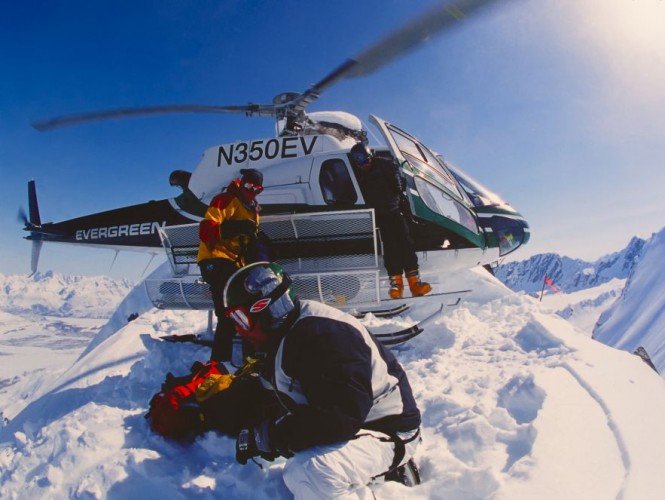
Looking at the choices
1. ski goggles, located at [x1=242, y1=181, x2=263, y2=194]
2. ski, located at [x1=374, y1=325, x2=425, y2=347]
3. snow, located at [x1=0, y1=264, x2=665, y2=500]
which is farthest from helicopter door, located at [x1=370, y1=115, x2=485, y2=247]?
ski goggles, located at [x1=242, y1=181, x2=263, y2=194]

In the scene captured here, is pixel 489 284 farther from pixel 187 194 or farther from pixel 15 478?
pixel 15 478

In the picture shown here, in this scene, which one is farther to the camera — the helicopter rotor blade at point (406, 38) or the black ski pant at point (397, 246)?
the black ski pant at point (397, 246)

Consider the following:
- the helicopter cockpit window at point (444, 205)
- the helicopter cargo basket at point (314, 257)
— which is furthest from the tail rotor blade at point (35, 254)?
the helicopter cockpit window at point (444, 205)

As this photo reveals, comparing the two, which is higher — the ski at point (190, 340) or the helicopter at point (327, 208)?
the helicopter at point (327, 208)

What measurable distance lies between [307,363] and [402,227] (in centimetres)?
379

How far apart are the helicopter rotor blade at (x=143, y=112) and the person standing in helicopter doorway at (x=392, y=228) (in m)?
1.87

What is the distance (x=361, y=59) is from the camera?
4.85 metres

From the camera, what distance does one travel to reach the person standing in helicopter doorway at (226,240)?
15.2 ft

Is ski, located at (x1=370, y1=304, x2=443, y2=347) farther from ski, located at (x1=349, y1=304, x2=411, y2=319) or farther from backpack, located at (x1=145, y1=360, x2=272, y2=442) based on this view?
backpack, located at (x1=145, y1=360, x2=272, y2=442)

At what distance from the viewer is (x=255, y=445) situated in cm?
239

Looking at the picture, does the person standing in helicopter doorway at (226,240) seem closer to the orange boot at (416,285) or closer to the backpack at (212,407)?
the backpack at (212,407)

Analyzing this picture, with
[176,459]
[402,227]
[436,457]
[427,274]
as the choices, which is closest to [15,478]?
[176,459]

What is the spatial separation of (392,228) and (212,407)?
3.49 m

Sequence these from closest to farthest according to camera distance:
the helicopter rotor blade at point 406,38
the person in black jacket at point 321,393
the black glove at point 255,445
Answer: the person in black jacket at point 321,393
the black glove at point 255,445
the helicopter rotor blade at point 406,38
